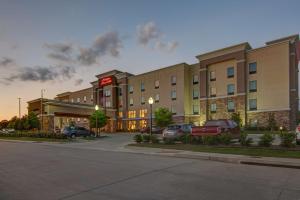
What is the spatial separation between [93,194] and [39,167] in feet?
19.6

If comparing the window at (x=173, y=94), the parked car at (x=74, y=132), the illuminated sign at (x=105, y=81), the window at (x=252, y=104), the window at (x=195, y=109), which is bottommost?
the parked car at (x=74, y=132)

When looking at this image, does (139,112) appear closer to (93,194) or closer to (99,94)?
(99,94)

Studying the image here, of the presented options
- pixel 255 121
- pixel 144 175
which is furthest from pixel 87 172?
pixel 255 121

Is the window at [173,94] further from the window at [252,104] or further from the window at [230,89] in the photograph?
the window at [252,104]

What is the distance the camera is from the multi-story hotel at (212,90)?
4256 cm

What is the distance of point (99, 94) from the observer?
243 ft

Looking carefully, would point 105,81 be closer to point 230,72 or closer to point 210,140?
point 230,72

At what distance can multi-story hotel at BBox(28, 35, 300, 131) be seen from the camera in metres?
42.6

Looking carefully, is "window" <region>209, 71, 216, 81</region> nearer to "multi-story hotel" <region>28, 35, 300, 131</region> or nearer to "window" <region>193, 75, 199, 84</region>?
"multi-story hotel" <region>28, 35, 300, 131</region>

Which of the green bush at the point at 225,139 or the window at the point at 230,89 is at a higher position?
the window at the point at 230,89

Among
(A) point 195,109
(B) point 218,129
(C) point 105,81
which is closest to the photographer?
(B) point 218,129

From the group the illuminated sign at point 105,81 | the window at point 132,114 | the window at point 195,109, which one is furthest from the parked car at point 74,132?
the illuminated sign at point 105,81

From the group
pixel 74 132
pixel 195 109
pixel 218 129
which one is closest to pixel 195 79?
pixel 195 109

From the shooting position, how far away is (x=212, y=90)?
51688 millimetres
